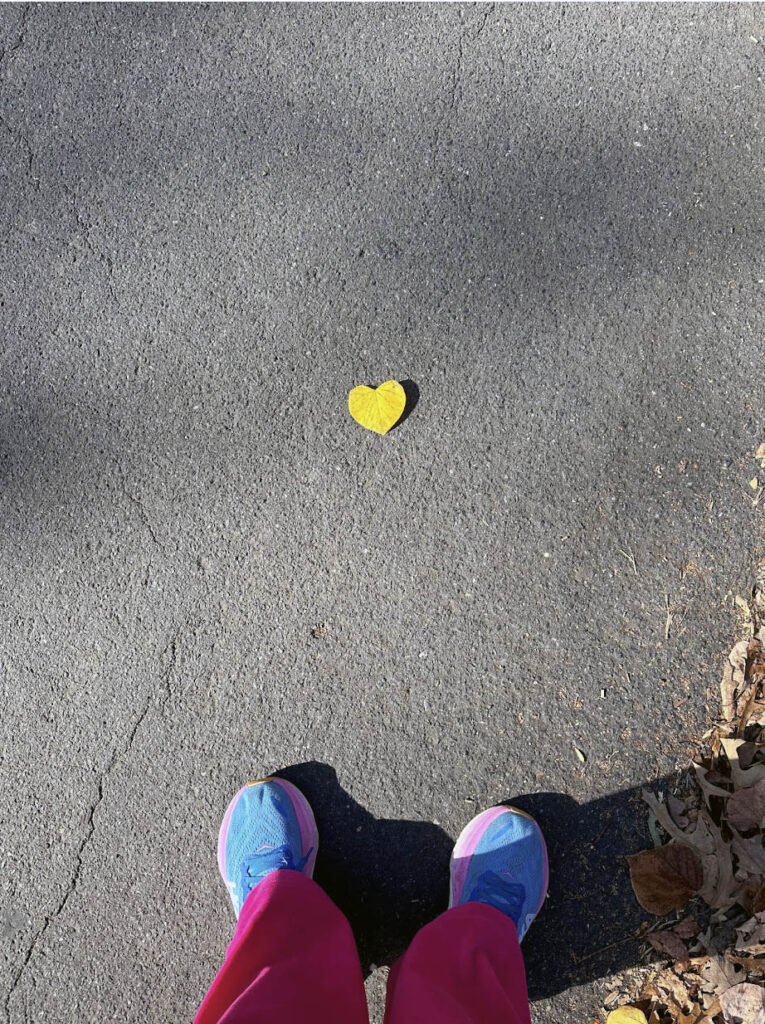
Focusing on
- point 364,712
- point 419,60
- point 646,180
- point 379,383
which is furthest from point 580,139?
point 364,712

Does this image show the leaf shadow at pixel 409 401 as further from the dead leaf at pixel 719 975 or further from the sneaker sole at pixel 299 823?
the dead leaf at pixel 719 975

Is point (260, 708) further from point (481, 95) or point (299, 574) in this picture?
point (481, 95)

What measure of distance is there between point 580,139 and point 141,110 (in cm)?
137

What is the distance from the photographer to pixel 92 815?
80.2 inches

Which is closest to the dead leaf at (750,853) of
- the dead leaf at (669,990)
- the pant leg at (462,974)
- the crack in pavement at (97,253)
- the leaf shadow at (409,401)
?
the dead leaf at (669,990)

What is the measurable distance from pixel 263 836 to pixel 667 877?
110 centimetres

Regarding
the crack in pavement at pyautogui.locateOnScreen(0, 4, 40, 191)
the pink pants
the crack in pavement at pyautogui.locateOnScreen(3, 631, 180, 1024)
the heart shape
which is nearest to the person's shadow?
the pink pants

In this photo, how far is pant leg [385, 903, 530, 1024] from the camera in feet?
5.09

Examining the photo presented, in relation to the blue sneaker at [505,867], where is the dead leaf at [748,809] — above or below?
below

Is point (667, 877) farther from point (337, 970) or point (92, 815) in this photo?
point (92, 815)

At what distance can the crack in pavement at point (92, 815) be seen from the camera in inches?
79.0

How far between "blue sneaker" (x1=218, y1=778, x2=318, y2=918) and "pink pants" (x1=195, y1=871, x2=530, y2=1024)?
0.25ft

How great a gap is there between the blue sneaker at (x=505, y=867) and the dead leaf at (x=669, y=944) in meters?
0.31

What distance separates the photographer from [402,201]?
217cm
